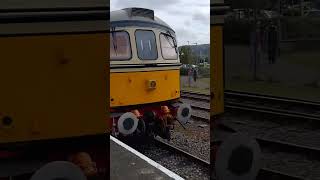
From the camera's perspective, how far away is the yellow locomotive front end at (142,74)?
23.5 feet

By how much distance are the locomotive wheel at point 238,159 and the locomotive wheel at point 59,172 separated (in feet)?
2.74

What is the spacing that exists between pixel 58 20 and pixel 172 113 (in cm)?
623

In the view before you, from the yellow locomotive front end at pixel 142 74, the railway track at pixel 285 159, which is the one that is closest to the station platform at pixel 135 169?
the railway track at pixel 285 159

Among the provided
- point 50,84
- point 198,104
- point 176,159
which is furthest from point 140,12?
point 50,84

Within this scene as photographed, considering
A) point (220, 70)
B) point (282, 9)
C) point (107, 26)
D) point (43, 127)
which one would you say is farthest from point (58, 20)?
point (282, 9)

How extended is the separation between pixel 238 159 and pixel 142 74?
5188mm

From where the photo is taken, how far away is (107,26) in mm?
1928

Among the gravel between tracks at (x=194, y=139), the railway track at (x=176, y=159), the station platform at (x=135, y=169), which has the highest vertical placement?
the station platform at (x=135, y=169)

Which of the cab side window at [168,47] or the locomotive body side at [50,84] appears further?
the cab side window at [168,47]

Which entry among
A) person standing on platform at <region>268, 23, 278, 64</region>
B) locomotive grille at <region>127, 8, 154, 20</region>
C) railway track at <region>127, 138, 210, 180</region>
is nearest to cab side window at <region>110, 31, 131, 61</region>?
locomotive grille at <region>127, 8, 154, 20</region>

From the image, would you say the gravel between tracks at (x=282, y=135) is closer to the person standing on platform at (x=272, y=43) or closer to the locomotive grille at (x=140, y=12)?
the person standing on platform at (x=272, y=43)

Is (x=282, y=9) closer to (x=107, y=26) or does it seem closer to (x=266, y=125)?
(x=266, y=125)

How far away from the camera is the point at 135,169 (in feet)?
15.0

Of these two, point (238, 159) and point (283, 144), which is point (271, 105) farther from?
point (238, 159)
